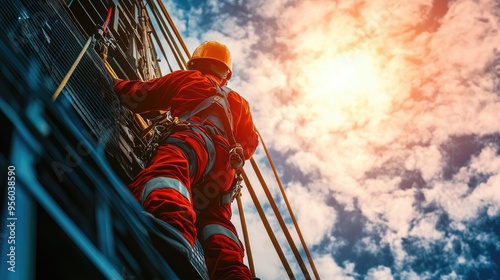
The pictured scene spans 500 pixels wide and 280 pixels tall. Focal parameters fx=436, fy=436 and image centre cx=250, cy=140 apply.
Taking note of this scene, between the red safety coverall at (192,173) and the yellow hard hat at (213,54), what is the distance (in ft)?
2.59

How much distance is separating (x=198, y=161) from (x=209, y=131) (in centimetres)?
50

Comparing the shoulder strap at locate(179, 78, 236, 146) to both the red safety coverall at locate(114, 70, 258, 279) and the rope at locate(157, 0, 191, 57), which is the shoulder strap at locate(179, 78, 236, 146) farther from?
the rope at locate(157, 0, 191, 57)

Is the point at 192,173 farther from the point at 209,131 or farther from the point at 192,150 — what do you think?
the point at 209,131

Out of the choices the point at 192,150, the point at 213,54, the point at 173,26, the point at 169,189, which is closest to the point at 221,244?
the point at 192,150

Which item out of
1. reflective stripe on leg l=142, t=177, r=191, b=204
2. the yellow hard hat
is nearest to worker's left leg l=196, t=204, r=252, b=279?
reflective stripe on leg l=142, t=177, r=191, b=204

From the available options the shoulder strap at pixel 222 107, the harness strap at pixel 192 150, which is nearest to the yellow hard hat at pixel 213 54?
the shoulder strap at pixel 222 107

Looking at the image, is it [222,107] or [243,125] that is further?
[243,125]

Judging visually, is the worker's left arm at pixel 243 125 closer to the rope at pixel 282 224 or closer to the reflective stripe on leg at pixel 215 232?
the rope at pixel 282 224

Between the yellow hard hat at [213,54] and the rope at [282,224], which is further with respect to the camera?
the yellow hard hat at [213,54]

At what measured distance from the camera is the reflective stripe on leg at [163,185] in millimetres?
2207

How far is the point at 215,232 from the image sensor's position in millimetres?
3297

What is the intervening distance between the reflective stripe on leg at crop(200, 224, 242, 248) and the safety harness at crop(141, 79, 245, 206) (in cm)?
24

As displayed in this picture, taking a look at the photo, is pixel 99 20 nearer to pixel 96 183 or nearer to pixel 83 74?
pixel 83 74

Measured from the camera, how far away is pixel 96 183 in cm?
133
